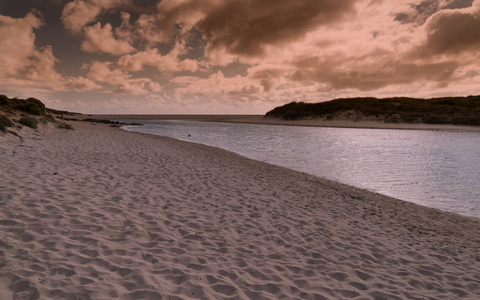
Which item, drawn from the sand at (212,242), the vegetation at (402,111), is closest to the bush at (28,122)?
the sand at (212,242)

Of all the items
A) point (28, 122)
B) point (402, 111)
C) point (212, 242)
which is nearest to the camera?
point (212, 242)

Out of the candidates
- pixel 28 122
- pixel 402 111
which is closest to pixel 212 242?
pixel 28 122

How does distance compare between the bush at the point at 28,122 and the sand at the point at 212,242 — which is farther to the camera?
the bush at the point at 28,122

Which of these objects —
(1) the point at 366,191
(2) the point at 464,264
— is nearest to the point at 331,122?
(1) the point at 366,191

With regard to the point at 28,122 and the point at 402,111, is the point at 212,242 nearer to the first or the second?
the point at 28,122

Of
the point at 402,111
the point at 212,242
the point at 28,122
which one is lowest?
the point at 212,242

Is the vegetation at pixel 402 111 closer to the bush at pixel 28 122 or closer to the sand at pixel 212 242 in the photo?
the sand at pixel 212 242

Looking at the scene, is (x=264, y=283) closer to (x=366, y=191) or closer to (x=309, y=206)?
(x=309, y=206)

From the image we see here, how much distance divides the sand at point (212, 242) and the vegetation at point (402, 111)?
7398 cm

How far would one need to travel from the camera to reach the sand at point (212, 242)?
4176mm

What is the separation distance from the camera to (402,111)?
75.9 m

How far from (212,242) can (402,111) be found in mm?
86146

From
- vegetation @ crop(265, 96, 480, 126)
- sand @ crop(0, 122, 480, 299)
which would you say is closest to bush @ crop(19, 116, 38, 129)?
sand @ crop(0, 122, 480, 299)

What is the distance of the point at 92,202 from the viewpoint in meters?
7.21
